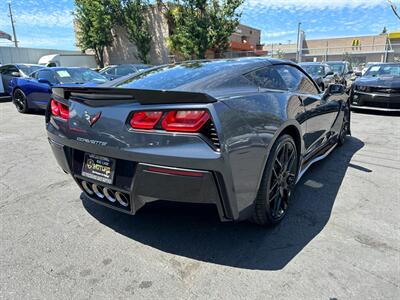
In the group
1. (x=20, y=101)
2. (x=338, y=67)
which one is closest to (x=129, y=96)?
(x=20, y=101)

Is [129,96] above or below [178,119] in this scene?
above

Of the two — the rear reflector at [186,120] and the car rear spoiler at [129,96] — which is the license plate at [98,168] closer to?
the car rear spoiler at [129,96]

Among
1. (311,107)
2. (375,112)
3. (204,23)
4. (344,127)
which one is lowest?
(375,112)

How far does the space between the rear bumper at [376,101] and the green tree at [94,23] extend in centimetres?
2296

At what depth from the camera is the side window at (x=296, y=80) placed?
10.6 feet

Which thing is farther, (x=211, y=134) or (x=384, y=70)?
(x=384, y=70)

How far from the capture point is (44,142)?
18.9 ft

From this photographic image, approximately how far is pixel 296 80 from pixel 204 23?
20.8m

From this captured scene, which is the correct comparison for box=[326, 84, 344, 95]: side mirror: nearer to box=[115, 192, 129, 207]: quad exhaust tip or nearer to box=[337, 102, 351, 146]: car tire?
box=[337, 102, 351, 146]: car tire

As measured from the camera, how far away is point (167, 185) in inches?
77.9

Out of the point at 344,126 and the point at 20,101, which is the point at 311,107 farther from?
the point at 20,101

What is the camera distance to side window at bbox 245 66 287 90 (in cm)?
268

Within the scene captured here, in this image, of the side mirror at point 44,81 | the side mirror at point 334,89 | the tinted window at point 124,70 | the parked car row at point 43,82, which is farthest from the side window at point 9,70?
the side mirror at point 334,89

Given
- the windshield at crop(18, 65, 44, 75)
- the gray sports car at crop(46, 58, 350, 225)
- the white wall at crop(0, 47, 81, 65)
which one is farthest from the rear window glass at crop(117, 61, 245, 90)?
the white wall at crop(0, 47, 81, 65)
